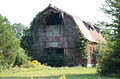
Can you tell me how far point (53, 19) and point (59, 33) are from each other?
238 cm

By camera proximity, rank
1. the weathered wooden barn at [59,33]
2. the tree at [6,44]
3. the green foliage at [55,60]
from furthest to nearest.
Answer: the weathered wooden barn at [59,33] → the green foliage at [55,60] → the tree at [6,44]

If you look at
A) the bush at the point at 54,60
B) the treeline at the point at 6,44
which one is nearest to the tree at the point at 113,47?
the treeline at the point at 6,44

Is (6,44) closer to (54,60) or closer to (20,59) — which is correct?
(20,59)

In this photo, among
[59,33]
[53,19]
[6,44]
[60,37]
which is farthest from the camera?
[53,19]

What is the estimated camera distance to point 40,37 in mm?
44250

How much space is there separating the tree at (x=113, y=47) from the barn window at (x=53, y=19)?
19.7 metres

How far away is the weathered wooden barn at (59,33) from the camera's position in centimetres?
4219

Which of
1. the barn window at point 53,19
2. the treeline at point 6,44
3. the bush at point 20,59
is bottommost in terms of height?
the bush at point 20,59

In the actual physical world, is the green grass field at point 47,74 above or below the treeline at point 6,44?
below

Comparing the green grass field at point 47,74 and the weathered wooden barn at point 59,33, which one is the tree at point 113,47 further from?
the weathered wooden barn at point 59,33

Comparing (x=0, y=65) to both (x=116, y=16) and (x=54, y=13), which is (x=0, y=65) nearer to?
(x=116, y=16)

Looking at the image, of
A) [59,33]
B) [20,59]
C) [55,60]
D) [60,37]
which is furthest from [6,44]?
[59,33]

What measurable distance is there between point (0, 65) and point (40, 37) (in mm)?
15073

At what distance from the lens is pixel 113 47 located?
23172 millimetres
